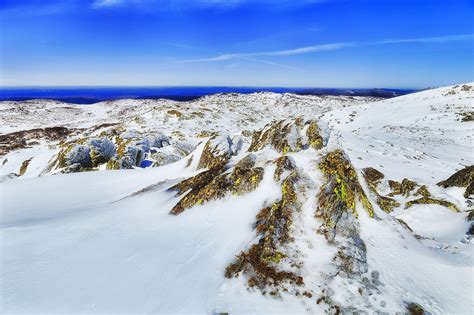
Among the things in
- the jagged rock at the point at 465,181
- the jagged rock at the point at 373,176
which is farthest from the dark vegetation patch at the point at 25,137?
the jagged rock at the point at 465,181

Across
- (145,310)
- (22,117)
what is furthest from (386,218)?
(22,117)

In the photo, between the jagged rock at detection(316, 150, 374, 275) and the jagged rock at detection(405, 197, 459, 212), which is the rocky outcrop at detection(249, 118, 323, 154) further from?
the jagged rock at detection(405, 197, 459, 212)

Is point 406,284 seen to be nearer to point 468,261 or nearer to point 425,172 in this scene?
point 468,261

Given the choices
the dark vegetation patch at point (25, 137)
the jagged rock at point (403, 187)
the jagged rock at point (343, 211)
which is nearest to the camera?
the jagged rock at point (343, 211)

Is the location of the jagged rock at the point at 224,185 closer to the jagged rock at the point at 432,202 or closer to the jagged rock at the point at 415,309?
the jagged rock at the point at 415,309

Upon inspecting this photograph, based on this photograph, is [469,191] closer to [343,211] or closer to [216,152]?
[343,211]

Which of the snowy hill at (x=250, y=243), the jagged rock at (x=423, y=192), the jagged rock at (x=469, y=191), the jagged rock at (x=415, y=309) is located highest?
the snowy hill at (x=250, y=243)

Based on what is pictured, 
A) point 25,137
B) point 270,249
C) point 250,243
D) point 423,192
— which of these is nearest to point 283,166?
point 250,243

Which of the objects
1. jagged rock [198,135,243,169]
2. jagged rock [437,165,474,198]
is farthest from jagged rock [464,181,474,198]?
jagged rock [198,135,243,169]
